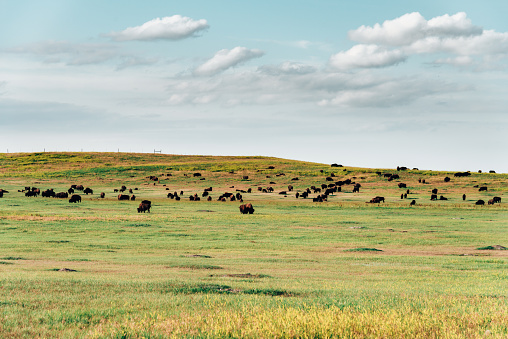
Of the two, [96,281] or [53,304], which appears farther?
[96,281]

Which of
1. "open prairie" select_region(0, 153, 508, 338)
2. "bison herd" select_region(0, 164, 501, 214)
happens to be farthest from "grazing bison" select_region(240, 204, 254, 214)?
"open prairie" select_region(0, 153, 508, 338)

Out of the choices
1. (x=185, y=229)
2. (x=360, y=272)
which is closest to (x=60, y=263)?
(x=360, y=272)

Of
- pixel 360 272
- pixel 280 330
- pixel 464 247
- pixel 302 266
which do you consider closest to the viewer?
pixel 280 330

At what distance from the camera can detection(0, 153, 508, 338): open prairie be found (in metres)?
10.1

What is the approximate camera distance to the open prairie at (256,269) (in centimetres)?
1014

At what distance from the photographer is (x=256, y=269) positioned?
2244 cm

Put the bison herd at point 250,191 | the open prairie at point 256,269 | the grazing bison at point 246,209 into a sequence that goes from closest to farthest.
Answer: the open prairie at point 256,269, the grazing bison at point 246,209, the bison herd at point 250,191

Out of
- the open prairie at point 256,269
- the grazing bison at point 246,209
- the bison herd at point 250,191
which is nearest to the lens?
the open prairie at point 256,269

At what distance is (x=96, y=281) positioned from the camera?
51.6ft

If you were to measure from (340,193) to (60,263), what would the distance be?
69.7 metres

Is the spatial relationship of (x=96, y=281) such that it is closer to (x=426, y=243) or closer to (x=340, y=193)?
(x=426, y=243)

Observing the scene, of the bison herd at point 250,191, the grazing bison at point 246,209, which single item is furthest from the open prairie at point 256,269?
the grazing bison at point 246,209

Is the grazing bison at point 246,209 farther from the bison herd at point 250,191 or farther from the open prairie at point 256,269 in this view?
the open prairie at point 256,269

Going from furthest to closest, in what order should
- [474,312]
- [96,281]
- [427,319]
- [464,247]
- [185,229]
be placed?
1. [185,229]
2. [464,247]
3. [96,281]
4. [474,312]
5. [427,319]
